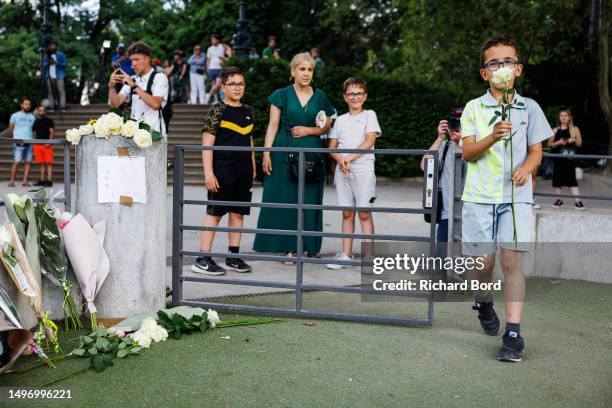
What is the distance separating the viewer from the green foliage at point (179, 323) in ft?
15.9

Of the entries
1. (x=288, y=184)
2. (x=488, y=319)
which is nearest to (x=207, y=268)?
(x=288, y=184)

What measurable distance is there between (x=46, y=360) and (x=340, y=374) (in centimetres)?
164

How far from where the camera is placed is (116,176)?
5.16m

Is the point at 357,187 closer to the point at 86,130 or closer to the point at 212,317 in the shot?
the point at 212,317

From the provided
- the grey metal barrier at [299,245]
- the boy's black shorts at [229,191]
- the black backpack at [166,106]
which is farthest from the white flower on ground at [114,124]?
the black backpack at [166,106]

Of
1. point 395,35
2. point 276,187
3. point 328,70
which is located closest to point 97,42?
point 395,35

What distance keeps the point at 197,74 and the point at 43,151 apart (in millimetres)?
6568

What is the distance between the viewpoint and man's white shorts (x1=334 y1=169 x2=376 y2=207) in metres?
7.22

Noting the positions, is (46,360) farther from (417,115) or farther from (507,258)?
(417,115)

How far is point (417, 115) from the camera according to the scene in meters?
19.5

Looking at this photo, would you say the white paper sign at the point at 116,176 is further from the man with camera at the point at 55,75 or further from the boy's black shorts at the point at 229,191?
the man with camera at the point at 55,75

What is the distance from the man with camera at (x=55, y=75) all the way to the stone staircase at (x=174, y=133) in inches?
13.8

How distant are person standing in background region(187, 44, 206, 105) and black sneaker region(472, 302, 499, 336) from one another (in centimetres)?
1753

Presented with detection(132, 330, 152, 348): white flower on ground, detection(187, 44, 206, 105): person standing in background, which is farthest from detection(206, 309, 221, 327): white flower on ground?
detection(187, 44, 206, 105): person standing in background
